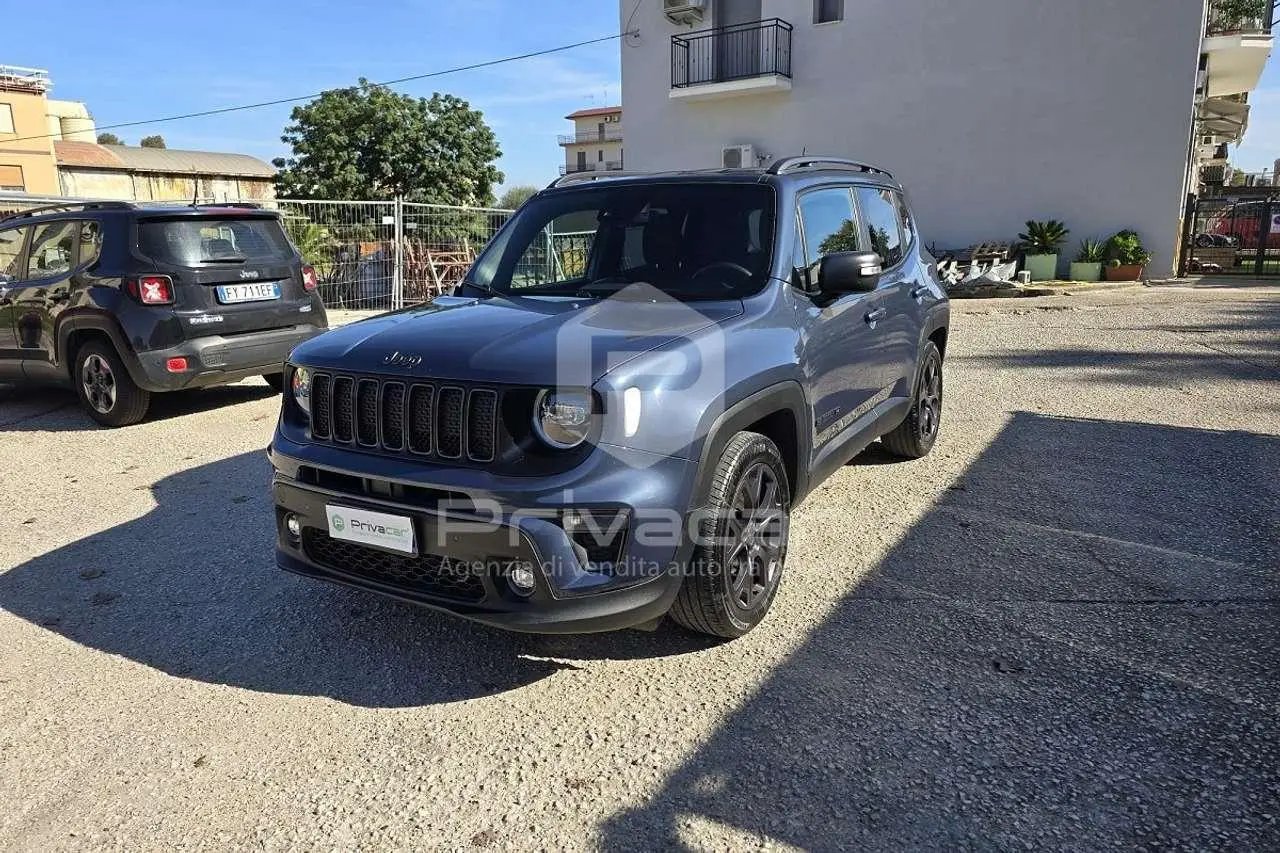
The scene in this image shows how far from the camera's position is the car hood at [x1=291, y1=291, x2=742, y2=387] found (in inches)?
108

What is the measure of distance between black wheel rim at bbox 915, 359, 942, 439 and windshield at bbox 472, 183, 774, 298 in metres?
2.17

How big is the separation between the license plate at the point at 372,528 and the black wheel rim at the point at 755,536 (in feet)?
3.63

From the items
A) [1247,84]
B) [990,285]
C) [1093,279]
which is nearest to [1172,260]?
[1093,279]

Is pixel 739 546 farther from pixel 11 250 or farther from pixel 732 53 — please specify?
pixel 732 53


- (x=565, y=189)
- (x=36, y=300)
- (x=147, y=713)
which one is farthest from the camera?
(x=36, y=300)

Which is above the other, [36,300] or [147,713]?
[36,300]

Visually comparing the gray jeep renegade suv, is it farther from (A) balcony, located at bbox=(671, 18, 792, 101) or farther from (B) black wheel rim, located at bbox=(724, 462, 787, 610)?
(A) balcony, located at bbox=(671, 18, 792, 101)

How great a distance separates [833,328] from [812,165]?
3.23 feet

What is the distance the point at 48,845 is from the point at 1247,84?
26.0 metres

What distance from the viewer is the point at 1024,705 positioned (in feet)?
9.16

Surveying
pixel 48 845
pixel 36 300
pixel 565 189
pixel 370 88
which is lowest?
pixel 48 845

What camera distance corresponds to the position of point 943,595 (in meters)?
3.62

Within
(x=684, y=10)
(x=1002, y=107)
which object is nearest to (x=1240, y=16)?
(x=1002, y=107)

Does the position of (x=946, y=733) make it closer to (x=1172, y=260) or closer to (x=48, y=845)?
(x=48, y=845)
